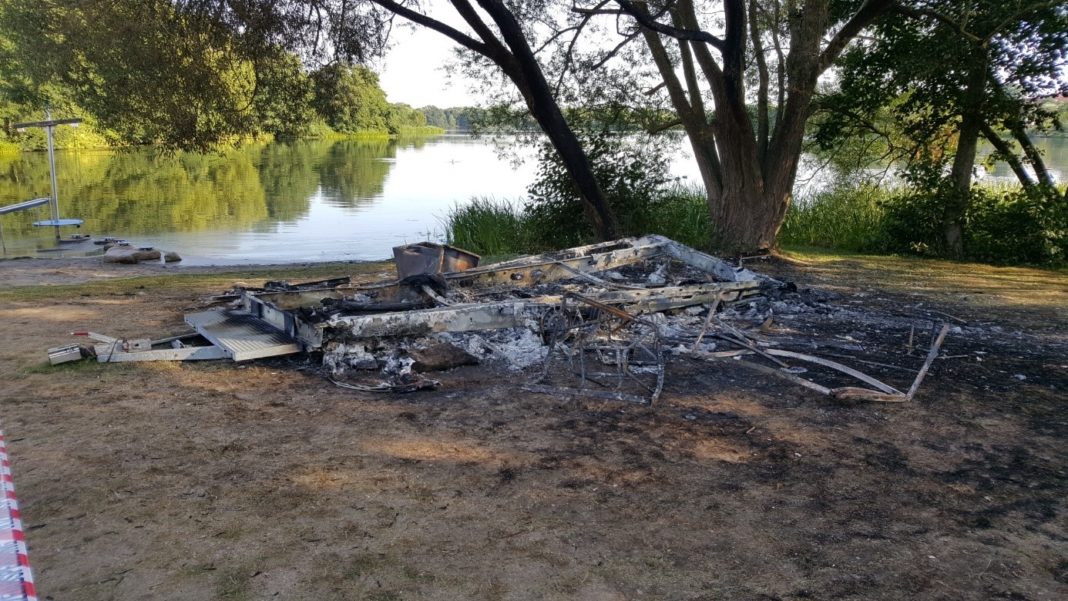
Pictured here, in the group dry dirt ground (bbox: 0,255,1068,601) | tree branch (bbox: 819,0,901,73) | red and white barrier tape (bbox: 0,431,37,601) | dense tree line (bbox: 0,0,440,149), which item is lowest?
dry dirt ground (bbox: 0,255,1068,601)

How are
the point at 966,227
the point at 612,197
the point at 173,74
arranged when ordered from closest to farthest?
the point at 173,74 < the point at 612,197 < the point at 966,227

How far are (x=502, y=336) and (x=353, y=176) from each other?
Result: 111 ft

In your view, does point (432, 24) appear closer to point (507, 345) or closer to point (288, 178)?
point (507, 345)

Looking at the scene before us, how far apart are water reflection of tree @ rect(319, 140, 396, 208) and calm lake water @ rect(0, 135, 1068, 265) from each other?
0.25 feet

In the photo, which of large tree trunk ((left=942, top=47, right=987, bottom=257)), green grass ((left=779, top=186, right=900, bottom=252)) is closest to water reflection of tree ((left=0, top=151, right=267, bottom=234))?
green grass ((left=779, top=186, right=900, bottom=252))

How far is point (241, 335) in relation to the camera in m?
6.35

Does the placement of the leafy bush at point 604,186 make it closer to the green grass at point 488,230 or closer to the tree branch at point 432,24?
the green grass at point 488,230

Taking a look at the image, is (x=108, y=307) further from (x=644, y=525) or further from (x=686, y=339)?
(x=644, y=525)

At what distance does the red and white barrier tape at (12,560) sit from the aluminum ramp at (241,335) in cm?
325

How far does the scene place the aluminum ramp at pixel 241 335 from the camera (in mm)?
5980

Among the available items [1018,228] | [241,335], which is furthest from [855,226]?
[241,335]

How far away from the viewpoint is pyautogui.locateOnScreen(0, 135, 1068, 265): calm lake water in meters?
18.9

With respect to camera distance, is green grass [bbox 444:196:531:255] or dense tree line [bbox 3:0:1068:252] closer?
dense tree line [bbox 3:0:1068:252]

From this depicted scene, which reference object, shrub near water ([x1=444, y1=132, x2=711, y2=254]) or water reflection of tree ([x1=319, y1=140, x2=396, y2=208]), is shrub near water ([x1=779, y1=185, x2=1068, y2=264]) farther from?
water reflection of tree ([x1=319, y1=140, x2=396, y2=208])
